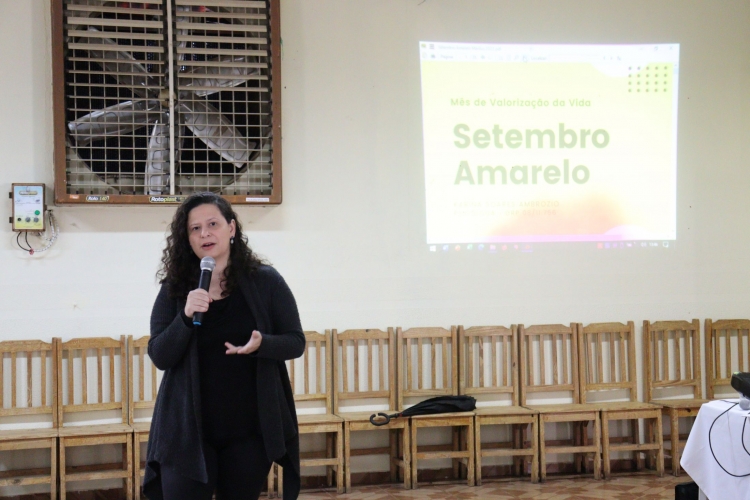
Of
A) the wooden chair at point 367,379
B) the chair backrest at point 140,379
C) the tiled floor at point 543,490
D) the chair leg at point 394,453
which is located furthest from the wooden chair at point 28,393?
the chair leg at point 394,453

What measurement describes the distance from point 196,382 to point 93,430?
2265 millimetres

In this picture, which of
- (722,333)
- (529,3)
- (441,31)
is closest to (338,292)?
(441,31)

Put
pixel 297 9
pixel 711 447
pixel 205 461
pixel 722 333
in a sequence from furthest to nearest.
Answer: pixel 722 333 → pixel 297 9 → pixel 711 447 → pixel 205 461

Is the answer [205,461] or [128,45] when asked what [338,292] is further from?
[205,461]

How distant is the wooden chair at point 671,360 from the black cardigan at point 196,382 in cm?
320

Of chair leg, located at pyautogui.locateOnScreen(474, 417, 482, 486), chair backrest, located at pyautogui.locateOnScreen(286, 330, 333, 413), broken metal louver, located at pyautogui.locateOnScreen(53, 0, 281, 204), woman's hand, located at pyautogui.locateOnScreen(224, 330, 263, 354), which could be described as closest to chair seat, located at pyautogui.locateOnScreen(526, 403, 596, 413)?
chair leg, located at pyautogui.locateOnScreen(474, 417, 482, 486)

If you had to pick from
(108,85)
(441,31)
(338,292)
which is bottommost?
(338,292)

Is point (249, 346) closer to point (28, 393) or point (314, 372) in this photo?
point (314, 372)

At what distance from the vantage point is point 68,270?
13.6 ft

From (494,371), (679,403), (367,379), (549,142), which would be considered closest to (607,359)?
(679,403)

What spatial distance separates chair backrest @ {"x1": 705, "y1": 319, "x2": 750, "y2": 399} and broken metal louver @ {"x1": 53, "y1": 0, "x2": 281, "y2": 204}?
281 cm

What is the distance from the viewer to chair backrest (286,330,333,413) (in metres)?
4.32

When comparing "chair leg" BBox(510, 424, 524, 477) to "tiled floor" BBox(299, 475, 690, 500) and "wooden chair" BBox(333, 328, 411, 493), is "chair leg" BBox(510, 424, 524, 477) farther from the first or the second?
"wooden chair" BBox(333, 328, 411, 493)

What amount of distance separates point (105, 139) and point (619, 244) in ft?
10.1
